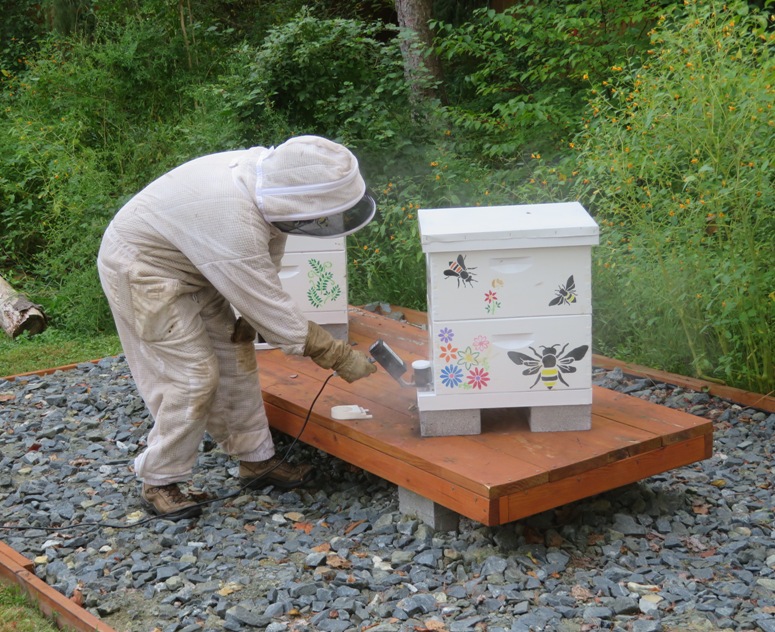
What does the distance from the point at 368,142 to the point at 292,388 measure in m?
3.42

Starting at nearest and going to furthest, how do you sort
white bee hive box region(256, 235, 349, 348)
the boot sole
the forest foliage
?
1. the boot sole
2. the forest foliage
3. white bee hive box region(256, 235, 349, 348)

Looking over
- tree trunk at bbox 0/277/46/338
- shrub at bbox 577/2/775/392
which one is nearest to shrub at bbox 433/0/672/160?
shrub at bbox 577/2/775/392

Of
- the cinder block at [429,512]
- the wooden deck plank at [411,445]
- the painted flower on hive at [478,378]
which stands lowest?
the cinder block at [429,512]

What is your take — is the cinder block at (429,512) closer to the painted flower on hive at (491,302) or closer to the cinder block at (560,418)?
the cinder block at (560,418)

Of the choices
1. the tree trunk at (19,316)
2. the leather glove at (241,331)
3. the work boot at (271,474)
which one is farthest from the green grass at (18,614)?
the tree trunk at (19,316)

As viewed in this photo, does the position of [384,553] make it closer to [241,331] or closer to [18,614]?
[241,331]

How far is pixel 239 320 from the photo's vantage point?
387cm

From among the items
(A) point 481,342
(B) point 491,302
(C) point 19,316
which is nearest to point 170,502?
(A) point 481,342

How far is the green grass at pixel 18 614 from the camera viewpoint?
3.07 metres

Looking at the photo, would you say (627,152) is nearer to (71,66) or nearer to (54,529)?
(54,529)

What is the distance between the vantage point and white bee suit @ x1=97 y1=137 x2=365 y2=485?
3408 mm

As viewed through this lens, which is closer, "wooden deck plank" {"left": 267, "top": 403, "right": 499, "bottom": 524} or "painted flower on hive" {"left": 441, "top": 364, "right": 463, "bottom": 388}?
"wooden deck plank" {"left": 267, "top": 403, "right": 499, "bottom": 524}

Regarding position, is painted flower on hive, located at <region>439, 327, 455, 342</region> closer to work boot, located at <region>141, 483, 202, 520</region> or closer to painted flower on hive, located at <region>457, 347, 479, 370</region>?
painted flower on hive, located at <region>457, 347, 479, 370</region>

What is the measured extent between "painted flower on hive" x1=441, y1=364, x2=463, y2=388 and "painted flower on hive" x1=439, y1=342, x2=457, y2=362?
29 millimetres
